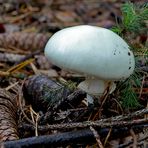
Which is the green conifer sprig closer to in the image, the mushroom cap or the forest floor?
the forest floor

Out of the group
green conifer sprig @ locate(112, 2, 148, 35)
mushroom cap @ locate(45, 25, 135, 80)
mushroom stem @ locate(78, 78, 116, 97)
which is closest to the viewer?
mushroom cap @ locate(45, 25, 135, 80)

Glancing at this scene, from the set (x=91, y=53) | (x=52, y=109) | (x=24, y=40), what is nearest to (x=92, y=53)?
(x=91, y=53)

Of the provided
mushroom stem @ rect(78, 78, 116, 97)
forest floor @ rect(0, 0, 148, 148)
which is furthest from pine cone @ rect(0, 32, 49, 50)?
mushroom stem @ rect(78, 78, 116, 97)

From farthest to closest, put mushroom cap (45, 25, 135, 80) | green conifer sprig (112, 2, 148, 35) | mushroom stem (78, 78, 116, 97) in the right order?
green conifer sprig (112, 2, 148, 35) < mushroom stem (78, 78, 116, 97) < mushroom cap (45, 25, 135, 80)

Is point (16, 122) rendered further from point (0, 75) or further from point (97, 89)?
point (0, 75)

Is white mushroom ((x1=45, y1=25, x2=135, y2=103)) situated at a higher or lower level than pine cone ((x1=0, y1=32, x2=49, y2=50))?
higher

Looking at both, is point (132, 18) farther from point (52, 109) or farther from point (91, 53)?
point (52, 109)

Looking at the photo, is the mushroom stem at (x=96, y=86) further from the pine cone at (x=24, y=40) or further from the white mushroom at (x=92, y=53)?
the pine cone at (x=24, y=40)

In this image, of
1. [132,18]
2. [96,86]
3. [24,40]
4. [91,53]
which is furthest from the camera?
[24,40]

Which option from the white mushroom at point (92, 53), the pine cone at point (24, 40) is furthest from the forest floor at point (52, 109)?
the white mushroom at point (92, 53)

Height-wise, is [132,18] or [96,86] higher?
[132,18]
